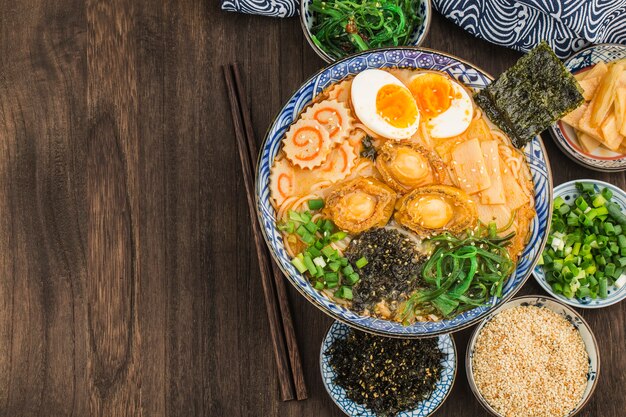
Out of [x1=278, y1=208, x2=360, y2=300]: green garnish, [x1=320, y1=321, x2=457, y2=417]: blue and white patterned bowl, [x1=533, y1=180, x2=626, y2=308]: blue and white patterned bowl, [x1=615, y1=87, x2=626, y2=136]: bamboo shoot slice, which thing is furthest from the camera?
[x1=533, y1=180, x2=626, y2=308]: blue and white patterned bowl

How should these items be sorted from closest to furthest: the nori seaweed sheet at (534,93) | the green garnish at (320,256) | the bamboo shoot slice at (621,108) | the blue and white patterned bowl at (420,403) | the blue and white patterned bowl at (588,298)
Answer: the nori seaweed sheet at (534,93), the green garnish at (320,256), the bamboo shoot slice at (621,108), the blue and white patterned bowl at (420,403), the blue and white patterned bowl at (588,298)

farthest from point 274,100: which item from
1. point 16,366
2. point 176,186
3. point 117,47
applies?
point 16,366

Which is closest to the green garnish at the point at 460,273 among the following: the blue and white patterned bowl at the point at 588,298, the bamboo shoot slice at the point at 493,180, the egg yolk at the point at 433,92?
the bamboo shoot slice at the point at 493,180

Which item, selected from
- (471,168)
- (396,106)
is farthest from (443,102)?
(471,168)

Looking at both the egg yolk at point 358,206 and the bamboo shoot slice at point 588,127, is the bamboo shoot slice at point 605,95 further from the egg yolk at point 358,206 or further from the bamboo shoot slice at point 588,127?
the egg yolk at point 358,206

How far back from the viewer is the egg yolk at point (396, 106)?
2.78 metres

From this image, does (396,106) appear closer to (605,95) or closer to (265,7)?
(265,7)

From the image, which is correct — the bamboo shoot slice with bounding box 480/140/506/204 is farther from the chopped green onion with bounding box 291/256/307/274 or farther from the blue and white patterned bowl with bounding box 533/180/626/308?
the chopped green onion with bounding box 291/256/307/274

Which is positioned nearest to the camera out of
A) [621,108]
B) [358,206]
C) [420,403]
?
[358,206]

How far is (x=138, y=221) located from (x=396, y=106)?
152 centimetres

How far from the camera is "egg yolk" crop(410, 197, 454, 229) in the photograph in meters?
2.71

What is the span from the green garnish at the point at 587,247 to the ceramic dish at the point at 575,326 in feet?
0.31

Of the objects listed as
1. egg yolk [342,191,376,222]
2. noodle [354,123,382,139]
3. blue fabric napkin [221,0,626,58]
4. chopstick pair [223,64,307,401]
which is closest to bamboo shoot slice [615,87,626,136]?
blue fabric napkin [221,0,626,58]

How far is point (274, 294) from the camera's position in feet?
10.2
